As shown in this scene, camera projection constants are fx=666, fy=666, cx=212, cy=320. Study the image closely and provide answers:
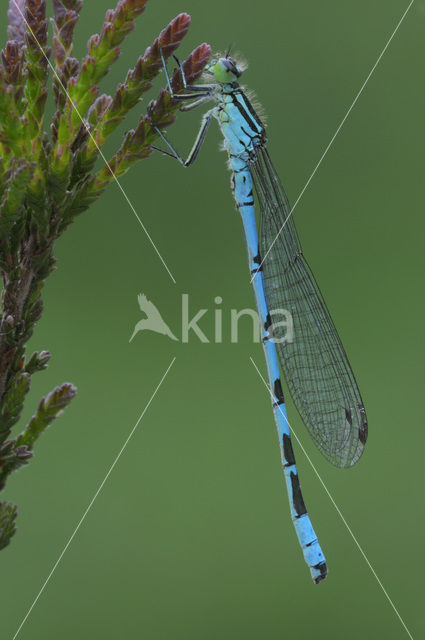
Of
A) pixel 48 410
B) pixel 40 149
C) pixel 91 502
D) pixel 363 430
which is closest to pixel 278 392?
pixel 363 430

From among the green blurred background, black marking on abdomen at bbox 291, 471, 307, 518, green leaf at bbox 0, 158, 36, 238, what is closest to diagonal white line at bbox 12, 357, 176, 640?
the green blurred background

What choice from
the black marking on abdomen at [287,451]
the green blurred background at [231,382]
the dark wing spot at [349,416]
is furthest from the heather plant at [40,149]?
the green blurred background at [231,382]

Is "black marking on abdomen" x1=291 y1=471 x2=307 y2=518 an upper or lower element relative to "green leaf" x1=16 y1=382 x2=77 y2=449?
lower

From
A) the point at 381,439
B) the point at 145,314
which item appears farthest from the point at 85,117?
the point at 381,439

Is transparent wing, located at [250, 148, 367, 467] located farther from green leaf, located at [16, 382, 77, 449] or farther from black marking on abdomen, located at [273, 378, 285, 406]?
green leaf, located at [16, 382, 77, 449]

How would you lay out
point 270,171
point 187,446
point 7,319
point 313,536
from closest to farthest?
point 7,319, point 313,536, point 270,171, point 187,446

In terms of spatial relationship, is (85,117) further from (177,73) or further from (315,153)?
(315,153)
